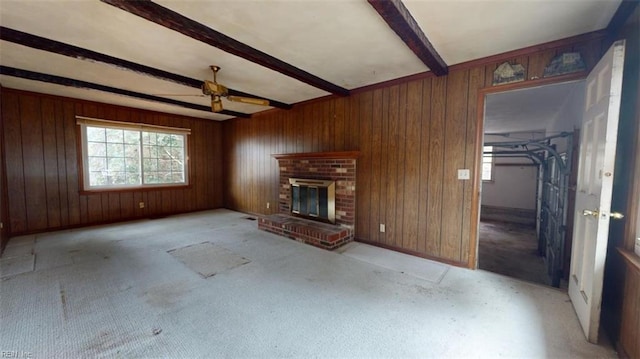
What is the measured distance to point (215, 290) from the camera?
2.32 m

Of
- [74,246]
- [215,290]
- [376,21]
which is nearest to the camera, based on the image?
[376,21]

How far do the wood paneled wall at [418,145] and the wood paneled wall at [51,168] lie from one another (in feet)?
12.5

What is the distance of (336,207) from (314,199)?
0.46m

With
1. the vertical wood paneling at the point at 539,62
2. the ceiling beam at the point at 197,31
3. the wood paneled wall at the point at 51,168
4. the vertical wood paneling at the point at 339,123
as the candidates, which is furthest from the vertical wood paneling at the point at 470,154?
the wood paneled wall at the point at 51,168

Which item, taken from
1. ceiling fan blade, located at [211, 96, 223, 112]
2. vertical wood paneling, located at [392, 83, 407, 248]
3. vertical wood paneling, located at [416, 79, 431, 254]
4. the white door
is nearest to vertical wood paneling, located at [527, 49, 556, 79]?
the white door

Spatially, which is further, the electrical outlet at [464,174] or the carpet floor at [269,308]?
the electrical outlet at [464,174]

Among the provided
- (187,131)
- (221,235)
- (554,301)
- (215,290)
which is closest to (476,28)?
(554,301)

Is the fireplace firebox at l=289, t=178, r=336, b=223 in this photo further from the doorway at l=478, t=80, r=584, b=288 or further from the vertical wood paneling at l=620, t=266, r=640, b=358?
the vertical wood paneling at l=620, t=266, r=640, b=358

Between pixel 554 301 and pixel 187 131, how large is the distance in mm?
6551

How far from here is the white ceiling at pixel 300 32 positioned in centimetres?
186

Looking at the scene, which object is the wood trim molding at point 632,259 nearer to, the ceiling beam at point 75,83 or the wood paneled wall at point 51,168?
the ceiling beam at point 75,83

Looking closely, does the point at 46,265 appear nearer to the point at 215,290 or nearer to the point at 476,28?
the point at 215,290

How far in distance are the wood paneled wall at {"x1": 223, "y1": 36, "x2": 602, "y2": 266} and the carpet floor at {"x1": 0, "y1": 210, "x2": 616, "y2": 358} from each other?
17.2 inches

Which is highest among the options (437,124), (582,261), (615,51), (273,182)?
(615,51)
